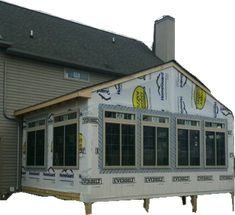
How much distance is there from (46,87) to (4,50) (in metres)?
2.39

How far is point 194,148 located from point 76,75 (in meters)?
6.66

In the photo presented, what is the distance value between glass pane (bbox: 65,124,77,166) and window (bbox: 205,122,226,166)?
18.6 feet

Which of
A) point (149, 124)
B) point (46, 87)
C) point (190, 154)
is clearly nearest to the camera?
point (149, 124)

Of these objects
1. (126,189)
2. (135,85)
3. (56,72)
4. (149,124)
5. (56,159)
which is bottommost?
(126,189)

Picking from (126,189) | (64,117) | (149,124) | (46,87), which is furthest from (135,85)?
(46,87)

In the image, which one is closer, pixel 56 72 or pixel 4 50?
pixel 4 50

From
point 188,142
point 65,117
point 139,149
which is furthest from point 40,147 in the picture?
point 188,142

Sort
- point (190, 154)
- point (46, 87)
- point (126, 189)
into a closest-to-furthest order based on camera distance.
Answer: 1. point (126, 189)
2. point (190, 154)
3. point (46, 87)

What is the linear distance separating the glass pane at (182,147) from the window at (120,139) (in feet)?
7.25

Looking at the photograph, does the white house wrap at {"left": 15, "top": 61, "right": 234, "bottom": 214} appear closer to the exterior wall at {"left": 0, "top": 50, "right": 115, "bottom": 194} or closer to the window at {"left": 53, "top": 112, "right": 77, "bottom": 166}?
the window at {"left": 53, "top": 112, "right": 77, "bottom": 166}

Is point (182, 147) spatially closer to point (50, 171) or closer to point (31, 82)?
point (50, 171)

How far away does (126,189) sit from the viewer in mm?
13078

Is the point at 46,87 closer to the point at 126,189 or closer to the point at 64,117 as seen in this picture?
the point at 64,117

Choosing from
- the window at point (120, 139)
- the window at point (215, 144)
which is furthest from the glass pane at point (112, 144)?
the window at point (215, 144)
